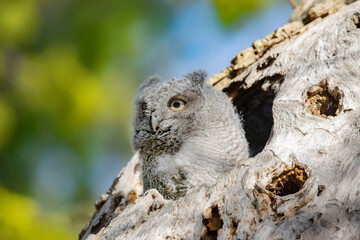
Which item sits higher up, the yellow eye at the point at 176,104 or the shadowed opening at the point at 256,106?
the yellow eye at the point at 176,104

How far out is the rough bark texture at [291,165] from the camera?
2.19 meters

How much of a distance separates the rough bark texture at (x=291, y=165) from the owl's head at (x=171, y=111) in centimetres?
54

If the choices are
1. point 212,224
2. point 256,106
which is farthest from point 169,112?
point 212,224

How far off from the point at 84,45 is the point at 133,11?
0.75m

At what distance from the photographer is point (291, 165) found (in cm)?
257

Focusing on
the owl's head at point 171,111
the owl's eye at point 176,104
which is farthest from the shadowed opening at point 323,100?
the owl's eye at point 176,104

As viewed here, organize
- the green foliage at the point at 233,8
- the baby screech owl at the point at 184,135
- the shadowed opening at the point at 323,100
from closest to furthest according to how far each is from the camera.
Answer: the shadowed opening at the point at 323,100, the baby screech owl at the point at 184,135, the green foliage at the point at 233,8

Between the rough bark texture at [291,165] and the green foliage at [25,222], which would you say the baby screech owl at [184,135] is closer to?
the rough bark texture at [291,165]

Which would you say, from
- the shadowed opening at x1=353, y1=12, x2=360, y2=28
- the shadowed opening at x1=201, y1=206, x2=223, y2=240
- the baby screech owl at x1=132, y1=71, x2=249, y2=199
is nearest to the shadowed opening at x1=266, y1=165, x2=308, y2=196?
the shadowed opening at x1=201, y1=206, x2=223, y2=240

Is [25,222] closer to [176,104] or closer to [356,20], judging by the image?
[176,104]

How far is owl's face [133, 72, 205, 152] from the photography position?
3.77 m

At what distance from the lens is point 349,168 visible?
8.07ft

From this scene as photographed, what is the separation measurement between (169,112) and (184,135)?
0.85ft

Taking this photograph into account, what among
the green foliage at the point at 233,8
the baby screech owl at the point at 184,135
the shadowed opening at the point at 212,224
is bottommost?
the shadowed opening at the point at 212,224
